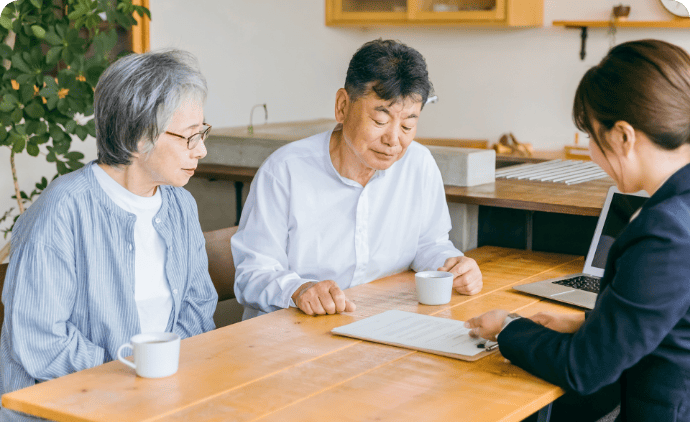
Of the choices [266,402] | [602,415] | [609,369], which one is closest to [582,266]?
[602,415]

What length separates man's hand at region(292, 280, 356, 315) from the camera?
1.67 m

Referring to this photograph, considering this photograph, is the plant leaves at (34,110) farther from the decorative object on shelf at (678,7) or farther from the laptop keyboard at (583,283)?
the decorative object on shelf at (678,7)

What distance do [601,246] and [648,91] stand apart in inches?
39.7

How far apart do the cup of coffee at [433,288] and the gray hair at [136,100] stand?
2.11ft

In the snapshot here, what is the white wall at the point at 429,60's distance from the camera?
191 inches

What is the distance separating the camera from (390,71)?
6.18 ft

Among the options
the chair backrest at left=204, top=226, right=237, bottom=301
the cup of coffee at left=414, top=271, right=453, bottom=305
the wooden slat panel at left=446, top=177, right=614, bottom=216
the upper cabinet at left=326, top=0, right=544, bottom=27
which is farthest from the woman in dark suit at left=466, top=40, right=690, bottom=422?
the upper cabinet at left=326, top=0, right=544, bottom=27

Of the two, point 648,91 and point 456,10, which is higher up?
point 456,10

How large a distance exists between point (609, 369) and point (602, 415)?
1548 mm

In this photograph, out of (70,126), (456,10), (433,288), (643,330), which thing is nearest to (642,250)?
(643,330)

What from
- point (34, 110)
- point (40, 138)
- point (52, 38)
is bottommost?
point (40, 138)

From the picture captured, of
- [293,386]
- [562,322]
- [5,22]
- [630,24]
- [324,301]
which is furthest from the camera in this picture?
[630,24]

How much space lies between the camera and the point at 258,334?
1.53 metres

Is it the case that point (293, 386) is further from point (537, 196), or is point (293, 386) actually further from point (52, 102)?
point (52, 102)
